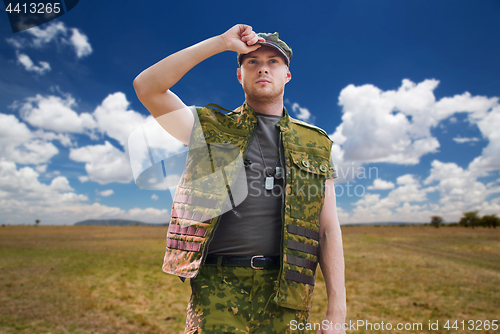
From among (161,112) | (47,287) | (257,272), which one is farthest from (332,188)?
(47,287)

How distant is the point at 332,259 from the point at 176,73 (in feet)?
7.61

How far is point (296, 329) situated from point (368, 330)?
888 cm

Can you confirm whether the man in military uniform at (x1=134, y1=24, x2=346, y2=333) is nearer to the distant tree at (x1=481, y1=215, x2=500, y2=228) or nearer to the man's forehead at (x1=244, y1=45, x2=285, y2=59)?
the man's forehead at (x1=244, y1=45, x2=285, y2=59)

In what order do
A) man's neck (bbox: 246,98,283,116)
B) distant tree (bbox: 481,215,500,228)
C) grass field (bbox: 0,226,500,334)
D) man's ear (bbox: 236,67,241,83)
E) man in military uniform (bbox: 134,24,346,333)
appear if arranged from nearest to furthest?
1. man in military uniform (bbox: 134,24,346,333)
2. man's neck (bbox: 246,98,283,116)
3. man's ear (bbox: 236,67,241,83)
4. grass field (bbox: 0,226,500,334)
5. distant tree (bbox: 481,215,500,228)

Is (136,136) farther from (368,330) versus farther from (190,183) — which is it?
(368,330)

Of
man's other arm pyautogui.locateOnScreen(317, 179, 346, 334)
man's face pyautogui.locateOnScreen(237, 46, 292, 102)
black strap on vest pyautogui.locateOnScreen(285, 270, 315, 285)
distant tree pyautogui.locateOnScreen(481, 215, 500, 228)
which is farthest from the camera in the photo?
distant tree pyautogui.locateOnScreen(481, 215, 500, 228)

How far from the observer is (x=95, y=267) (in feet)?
67.6

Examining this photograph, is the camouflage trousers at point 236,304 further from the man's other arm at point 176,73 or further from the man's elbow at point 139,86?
the man's elbow at point 139,86

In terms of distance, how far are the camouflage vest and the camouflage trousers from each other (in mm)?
115

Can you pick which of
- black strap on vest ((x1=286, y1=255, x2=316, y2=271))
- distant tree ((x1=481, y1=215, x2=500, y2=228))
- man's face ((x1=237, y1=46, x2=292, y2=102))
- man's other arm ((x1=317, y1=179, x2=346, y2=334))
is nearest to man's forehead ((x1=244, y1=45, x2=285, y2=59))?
man's face ((x1=237, y1=46, x2=292, y2=102))

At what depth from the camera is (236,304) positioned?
2.29m

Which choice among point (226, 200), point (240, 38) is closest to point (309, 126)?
point (240, 38)

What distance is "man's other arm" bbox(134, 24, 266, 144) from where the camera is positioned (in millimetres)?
2332

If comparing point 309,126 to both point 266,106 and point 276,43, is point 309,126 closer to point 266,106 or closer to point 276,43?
point 266,106
